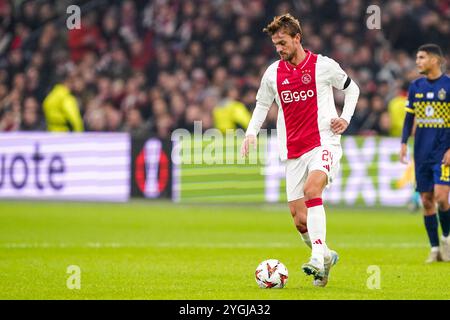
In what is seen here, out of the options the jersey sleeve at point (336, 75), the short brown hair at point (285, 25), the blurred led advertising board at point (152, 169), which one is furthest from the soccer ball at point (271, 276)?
the blurred led advertising board at point (152, 169)

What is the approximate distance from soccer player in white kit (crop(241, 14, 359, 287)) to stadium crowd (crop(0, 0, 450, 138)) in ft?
42.6


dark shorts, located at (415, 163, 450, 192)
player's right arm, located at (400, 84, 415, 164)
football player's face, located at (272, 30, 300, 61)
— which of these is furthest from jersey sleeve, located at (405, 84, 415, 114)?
football player's face, located at (272, 30, 300, 61)

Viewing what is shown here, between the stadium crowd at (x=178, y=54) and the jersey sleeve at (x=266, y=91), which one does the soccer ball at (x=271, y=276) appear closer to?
the jersey sleeve at (x=266, y=91)

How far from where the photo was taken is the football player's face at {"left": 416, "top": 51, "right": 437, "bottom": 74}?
11.8 m

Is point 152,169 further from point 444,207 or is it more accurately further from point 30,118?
point 444,207

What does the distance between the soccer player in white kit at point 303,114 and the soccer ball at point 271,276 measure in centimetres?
39

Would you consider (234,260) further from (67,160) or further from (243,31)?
(243,31)

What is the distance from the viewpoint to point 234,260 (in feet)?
39.7

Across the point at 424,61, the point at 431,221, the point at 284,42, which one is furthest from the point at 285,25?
the point at 431,221

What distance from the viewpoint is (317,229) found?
921 cm

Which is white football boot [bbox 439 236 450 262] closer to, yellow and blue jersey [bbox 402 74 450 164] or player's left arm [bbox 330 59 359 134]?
yellow and blue jersey [bbox 402 74 450 164]

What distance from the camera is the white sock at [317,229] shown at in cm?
910
